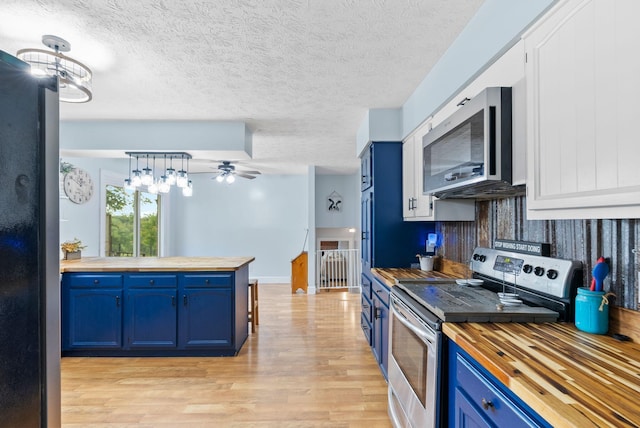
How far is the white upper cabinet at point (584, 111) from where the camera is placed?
93cm

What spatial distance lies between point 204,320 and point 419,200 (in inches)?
91.8

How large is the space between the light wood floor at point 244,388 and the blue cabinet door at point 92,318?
0.54ft

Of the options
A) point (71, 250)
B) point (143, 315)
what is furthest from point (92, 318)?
point (71, 250)

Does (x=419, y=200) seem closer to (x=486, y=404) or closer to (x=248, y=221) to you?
(x=486, y=404)

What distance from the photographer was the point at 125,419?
2295 mm

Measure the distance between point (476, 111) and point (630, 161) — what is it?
76 centimetres

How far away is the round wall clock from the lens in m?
4.14

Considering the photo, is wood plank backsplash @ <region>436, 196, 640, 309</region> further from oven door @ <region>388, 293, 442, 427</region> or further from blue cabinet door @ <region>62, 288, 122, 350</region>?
blue cabinet door @ <region>62, 288, 122, 350</region>

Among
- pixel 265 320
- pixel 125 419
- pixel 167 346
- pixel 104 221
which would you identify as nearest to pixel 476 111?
pixel 125 419

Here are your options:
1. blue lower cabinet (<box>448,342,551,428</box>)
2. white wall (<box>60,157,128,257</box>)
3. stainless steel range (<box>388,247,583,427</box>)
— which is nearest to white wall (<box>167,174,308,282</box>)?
white wall (<box>60,157,128,257</box>)

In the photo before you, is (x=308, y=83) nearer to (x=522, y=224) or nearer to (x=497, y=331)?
(x=522, y=224)

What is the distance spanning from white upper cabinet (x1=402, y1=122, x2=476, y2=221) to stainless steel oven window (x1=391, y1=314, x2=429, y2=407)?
94 centimetres

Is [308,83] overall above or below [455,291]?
above

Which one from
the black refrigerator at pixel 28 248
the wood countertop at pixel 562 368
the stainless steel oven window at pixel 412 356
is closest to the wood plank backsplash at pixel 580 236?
the wood countertop at pixel 562 368
